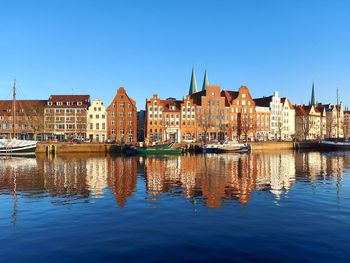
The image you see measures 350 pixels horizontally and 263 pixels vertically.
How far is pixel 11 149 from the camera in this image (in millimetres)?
72938

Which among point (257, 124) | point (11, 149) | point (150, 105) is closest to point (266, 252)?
point (11, 149)

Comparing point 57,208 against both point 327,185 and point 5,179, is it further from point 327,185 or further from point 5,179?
point 327,185

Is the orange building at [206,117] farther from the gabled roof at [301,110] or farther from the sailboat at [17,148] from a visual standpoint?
the sailboat at [17,148]

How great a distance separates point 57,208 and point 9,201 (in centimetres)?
465

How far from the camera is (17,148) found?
73312 mm

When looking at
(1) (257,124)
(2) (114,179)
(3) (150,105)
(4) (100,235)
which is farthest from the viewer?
(1) (257,124)

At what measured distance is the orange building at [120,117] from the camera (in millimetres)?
106125

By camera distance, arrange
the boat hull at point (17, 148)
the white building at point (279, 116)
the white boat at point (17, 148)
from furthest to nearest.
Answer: the white building at point (279, 116) < the white boat at point (17, 148) < the boat hull at point (17, 148)

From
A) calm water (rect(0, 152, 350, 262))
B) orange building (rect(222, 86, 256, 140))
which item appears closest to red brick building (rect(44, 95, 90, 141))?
orange building (rect(222, 86, 256, 140))

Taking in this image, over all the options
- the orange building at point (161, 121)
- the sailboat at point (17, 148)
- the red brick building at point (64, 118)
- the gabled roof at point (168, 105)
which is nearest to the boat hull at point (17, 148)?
the sailboat at point (17, 148)

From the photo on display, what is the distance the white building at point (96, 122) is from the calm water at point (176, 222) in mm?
77795

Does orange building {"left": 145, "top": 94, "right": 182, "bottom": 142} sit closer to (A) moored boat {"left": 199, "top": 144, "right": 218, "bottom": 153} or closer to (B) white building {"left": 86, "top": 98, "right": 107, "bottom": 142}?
(B) white building {"left": 86, "top": 98, "right": 107, "bottom": 142}

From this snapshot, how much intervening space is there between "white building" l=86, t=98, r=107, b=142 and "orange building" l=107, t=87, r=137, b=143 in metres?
1.63

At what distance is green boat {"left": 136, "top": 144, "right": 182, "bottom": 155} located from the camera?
7607cm
